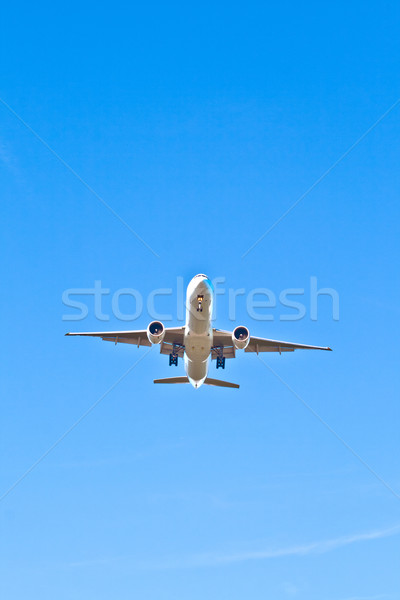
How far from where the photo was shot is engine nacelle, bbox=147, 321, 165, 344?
36.9m

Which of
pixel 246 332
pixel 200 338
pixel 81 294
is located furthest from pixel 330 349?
pixel 81 294

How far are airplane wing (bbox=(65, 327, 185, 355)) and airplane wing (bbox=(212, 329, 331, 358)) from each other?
216 cm

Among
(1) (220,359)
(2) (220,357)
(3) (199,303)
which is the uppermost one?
(3) (199,303)

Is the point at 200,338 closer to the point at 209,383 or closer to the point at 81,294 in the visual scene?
the point at 209,383

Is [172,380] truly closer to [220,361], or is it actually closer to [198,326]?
[220,361]

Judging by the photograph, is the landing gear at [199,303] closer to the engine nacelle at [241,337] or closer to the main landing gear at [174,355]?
the engine nacelle at [241,337]

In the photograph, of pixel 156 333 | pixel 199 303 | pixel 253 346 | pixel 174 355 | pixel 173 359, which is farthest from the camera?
pixel 253 346

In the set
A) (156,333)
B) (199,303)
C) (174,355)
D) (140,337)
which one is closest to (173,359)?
(174,355)

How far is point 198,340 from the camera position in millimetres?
35594

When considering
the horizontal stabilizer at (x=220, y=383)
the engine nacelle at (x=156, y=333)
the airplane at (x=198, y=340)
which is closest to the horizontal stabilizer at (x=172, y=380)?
the airplane at (x=198, y=340)

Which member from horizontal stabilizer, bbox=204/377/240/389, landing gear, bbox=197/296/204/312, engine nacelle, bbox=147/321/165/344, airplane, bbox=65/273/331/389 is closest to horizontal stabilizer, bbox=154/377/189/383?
airplane, bbox=65/273/331/389

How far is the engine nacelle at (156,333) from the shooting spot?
36.9 meters

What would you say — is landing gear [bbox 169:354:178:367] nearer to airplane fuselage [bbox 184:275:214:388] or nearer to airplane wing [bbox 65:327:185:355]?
airplane wing [bbox 65:327:185:355]

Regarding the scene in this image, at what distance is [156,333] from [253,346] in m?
7.52
